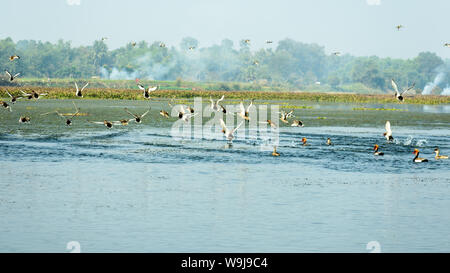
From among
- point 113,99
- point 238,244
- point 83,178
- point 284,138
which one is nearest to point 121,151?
point 83,178

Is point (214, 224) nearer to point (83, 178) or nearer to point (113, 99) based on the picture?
point (83, 178)

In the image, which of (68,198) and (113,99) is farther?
(113,99)

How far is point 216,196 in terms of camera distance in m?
25.8

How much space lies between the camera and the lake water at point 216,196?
63.0 feet

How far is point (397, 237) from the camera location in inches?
791

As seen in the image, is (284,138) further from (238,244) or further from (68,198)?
(238,244)

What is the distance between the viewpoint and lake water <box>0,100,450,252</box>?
1920 cm

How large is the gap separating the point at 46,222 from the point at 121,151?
19.4 meters

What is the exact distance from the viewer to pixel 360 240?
64.2 ft
